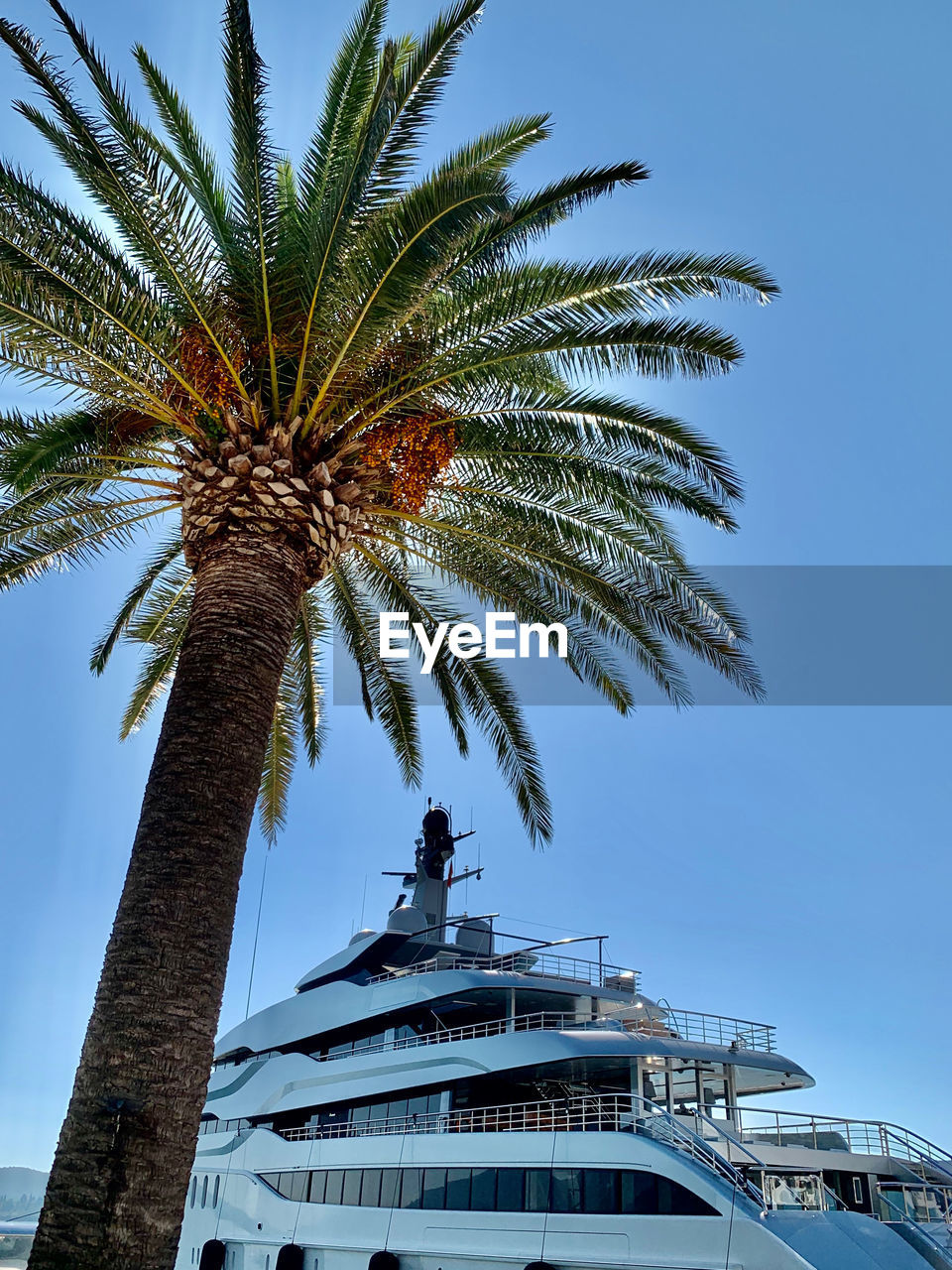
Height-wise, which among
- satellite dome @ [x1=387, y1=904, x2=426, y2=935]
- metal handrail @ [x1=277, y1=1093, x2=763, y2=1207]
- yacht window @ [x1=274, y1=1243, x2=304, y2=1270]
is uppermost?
satellite dome @ [x1=387, y1=904, x2=426, y2=935]

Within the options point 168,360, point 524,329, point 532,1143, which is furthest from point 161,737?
point 532,1143

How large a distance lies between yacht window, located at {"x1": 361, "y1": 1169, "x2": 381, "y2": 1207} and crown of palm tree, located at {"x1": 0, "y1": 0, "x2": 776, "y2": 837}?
8757mm

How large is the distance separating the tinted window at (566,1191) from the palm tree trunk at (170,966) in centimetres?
A: 655

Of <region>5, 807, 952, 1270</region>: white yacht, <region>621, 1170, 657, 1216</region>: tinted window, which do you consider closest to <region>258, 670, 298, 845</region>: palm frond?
<region>5, 807, 952, 1270</region>: white yacht

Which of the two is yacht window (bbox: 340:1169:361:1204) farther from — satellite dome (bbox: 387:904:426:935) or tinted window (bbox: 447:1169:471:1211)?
satellite dome (bbox: 387:904:426:935)

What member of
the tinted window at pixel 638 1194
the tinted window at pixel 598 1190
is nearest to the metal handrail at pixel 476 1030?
the tinted window at pixel 598 1190

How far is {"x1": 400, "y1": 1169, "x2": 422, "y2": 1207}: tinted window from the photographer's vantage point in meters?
14.0

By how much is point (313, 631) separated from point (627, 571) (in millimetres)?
5002

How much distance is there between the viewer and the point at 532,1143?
12578mm

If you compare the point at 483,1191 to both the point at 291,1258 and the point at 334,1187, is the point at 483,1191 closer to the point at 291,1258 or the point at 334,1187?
the point at 334,1187

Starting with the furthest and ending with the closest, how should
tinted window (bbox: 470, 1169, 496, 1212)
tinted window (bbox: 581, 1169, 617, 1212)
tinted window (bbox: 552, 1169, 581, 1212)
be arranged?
tinted window (bbox: 470, 1169, 496, 1212), tinted window (bbox: 552, 1169, 581, 1212), tinted window (bbox: 581, 1169, 617, 1212)

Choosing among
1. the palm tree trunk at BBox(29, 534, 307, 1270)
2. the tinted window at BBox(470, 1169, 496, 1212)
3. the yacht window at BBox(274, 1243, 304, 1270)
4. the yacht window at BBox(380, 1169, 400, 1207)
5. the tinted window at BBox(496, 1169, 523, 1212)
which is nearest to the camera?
the palm tree trunk at BBox(29, 534, 307, 1270)

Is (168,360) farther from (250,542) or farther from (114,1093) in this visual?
(114,1093)

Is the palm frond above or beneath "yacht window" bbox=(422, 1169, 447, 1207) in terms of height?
above
